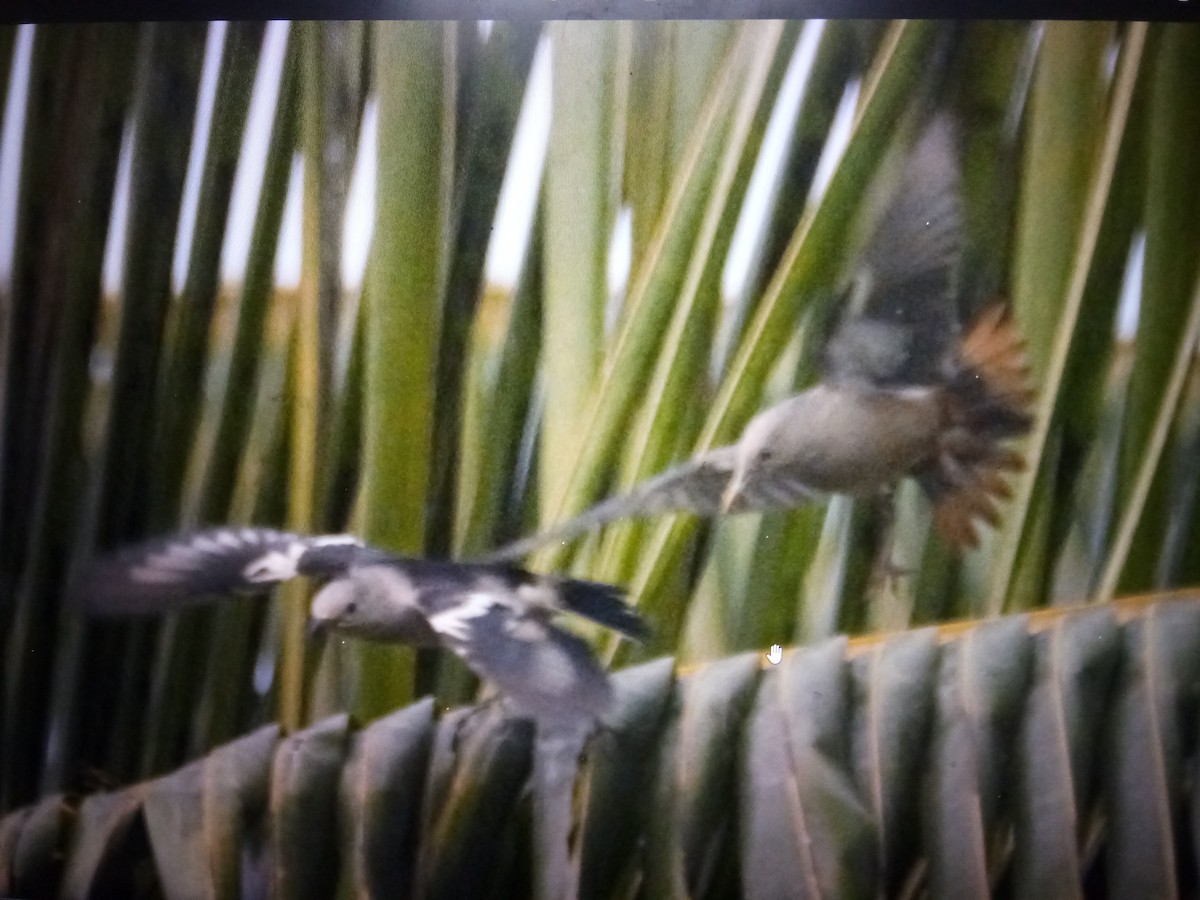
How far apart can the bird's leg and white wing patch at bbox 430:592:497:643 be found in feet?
0.98

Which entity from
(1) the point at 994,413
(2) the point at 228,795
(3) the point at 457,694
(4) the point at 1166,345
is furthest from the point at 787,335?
(2) the point at 228,795

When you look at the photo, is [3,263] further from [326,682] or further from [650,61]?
[650,61]

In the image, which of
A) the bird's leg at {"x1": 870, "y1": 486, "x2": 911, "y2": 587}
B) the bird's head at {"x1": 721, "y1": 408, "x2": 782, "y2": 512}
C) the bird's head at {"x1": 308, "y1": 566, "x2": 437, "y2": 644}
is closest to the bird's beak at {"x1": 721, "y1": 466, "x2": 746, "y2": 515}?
the bird's head at {"x1": 721, "y1": 408, "x2": 782, "y2": 512}

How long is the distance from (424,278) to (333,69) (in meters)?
0.18

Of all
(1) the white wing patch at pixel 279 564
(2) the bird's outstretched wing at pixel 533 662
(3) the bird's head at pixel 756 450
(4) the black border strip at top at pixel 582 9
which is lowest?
(2) the bird's outstretched wing at pixel 533 662

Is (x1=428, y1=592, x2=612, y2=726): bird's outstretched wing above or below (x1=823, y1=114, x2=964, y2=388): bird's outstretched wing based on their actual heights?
below

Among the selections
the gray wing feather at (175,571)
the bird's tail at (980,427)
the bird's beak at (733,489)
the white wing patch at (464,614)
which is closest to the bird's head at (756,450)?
the bird's beak at (733,489)

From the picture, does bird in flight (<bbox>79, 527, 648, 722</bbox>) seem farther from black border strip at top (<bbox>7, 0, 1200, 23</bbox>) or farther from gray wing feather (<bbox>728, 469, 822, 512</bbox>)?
black border strip at top (<bbox>7, 0, 1200, 23</bbox>)

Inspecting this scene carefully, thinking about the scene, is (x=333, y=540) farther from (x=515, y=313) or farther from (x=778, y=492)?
(x=778, y=492)

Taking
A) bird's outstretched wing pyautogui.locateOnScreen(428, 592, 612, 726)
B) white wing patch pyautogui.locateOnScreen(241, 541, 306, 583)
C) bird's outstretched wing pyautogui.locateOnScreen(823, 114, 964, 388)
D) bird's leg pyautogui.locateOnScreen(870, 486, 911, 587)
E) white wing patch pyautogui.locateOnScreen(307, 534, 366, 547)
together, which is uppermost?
bird's outstretched wing pyautogui.locateOnScreen(823, 114, 964, 388)

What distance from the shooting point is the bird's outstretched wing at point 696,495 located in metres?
0.81

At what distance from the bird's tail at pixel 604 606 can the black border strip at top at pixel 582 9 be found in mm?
442

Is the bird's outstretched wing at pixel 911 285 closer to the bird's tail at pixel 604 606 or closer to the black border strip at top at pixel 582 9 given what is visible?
the black border strip at top at pixel 582 9

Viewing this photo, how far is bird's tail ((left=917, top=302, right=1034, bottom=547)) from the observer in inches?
31.5
